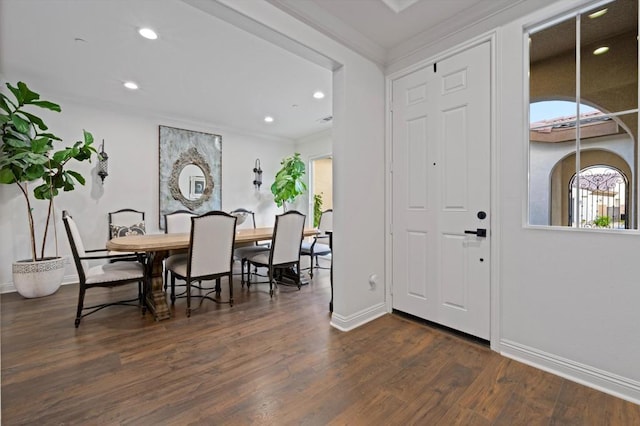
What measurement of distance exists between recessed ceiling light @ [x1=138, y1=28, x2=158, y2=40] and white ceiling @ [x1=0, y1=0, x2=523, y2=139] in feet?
0.24

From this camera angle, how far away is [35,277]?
11.1 feet

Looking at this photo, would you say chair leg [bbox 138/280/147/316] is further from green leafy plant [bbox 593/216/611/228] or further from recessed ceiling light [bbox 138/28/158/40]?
green leafy plant [bbox 593/216/611/228]

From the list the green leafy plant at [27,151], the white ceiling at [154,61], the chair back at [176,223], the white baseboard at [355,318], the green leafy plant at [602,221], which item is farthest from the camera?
the chair back at [176,223]

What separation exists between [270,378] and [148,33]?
10.3ft

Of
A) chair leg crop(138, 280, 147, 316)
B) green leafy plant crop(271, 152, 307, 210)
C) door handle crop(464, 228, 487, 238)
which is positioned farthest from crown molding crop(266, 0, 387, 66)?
green leafy plant crop(271, 152, 307, 210)

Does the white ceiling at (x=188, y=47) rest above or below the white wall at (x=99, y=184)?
above

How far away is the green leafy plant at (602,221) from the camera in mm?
1739

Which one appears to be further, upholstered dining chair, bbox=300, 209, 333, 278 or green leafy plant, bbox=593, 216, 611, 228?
upholstered dining chair, bbox=300, 209, 333, 278

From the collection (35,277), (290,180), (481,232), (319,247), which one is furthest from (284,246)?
(35,277)

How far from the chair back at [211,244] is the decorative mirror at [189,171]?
2.52 m

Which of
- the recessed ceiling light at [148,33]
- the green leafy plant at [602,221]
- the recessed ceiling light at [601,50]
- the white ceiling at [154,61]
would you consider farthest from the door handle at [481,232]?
the recessed ceiling light at [148,33]

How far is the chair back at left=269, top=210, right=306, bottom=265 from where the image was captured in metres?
3.55

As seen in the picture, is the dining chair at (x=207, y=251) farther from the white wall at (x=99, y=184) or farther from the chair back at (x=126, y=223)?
the white wall at (x=99, y=184)

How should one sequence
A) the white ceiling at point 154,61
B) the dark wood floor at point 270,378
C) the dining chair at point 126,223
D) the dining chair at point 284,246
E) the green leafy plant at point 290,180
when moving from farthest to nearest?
the green leafy plant at point 290,180 → the dining chair at point 126,223 → the dining chair at point 284,246 → the white ceiling at point 154,61 → the dark wood floor at point 270,378
